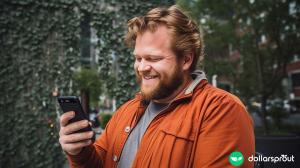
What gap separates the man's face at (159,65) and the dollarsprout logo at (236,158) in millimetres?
466

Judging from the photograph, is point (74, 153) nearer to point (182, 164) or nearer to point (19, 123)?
point (182, 164)

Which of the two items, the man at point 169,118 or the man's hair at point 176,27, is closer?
the man at point 169,118

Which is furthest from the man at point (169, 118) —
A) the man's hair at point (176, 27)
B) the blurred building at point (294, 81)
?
the blurred building at point (294, 81)

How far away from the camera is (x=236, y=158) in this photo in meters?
1.49

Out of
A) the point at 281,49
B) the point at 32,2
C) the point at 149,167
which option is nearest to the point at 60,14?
the point at 32,2

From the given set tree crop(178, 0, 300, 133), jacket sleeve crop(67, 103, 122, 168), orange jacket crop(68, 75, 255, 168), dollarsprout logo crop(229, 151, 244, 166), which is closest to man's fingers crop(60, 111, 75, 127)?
jacket sleeve crop(67, 103, 122, 168)

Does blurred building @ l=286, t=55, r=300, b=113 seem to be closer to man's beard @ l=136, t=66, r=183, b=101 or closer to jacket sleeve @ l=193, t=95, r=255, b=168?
man's beard @ l=136, t=66, r=183, b=101

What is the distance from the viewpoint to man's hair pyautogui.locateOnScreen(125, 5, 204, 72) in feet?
5.82

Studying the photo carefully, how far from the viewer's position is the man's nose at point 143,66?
1769mm

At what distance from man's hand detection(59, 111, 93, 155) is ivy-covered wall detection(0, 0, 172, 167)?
381cm

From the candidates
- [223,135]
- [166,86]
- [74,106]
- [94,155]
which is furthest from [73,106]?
[223,135]

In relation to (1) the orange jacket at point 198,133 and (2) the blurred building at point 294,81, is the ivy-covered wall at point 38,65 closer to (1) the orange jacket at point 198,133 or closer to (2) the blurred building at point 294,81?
(1) the orange jacket at point 198,133

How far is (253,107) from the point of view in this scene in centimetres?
1475

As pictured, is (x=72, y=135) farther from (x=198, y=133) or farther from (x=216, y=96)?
(x=216, y=96)
